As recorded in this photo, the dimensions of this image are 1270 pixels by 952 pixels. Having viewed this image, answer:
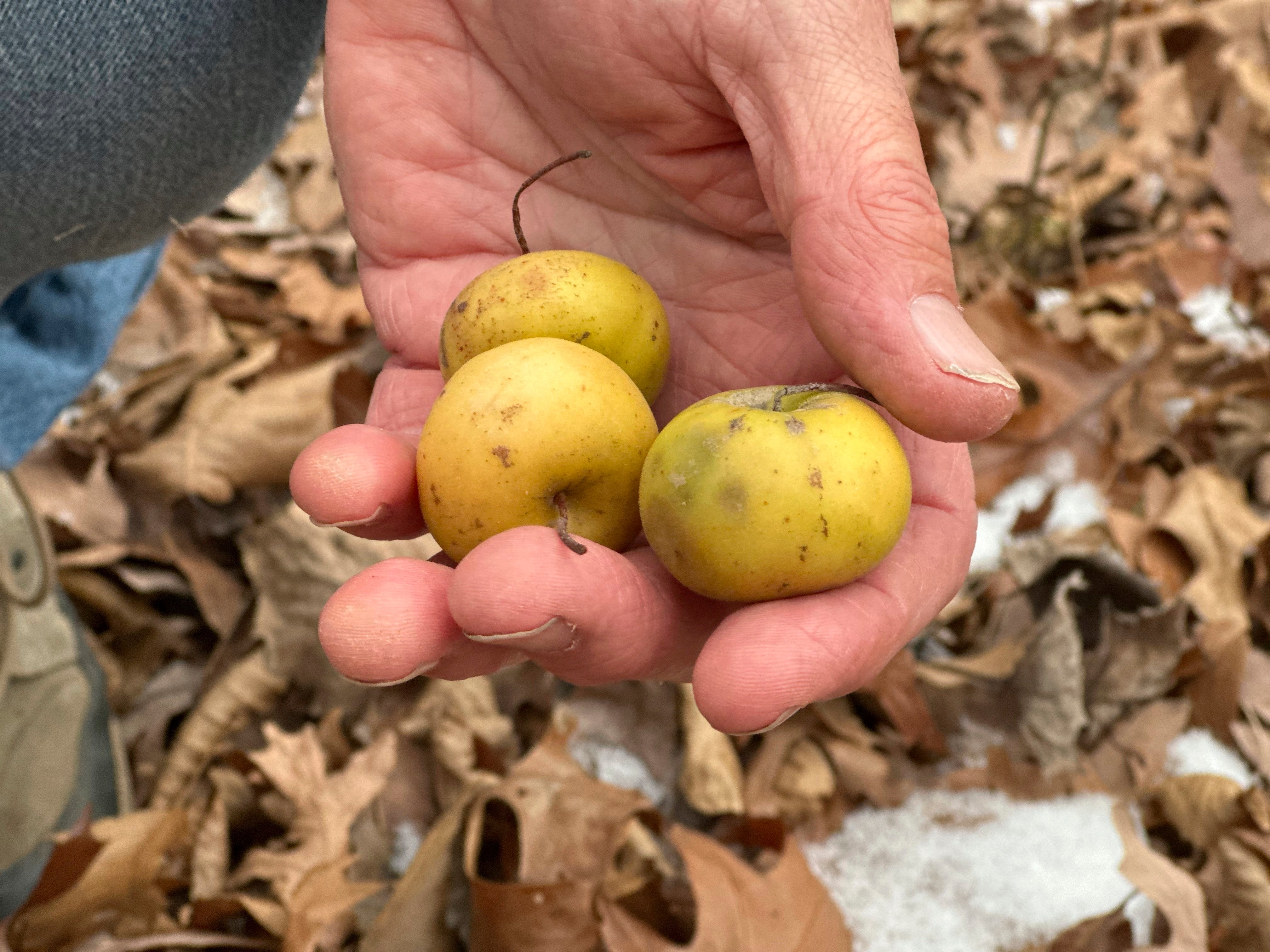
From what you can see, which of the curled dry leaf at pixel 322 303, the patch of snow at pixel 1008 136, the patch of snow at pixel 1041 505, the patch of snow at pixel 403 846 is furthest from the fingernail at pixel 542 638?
the patch of snow at pixel 1008 136

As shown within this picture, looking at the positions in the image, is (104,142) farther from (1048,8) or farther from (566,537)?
(1048,8)

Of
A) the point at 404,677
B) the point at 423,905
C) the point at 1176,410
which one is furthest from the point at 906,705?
the point at 1176,410

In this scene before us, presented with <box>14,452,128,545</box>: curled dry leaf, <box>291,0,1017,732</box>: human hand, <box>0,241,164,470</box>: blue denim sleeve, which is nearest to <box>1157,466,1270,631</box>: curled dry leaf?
<box>291,0,1017,732</box>: human hand

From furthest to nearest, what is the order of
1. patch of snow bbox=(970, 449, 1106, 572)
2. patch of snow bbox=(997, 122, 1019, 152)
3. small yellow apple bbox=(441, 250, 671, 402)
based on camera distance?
patch of snow bbox=(997, 122, 1019, 152) → patch of snow bbox=(970, 449, 1106, 572) → small yellow apple bbox=(441, 250, 671, 402)

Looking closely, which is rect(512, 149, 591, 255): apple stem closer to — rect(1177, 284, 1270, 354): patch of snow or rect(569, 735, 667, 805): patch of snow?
rect(569, 735, 667, 805): patch of snow

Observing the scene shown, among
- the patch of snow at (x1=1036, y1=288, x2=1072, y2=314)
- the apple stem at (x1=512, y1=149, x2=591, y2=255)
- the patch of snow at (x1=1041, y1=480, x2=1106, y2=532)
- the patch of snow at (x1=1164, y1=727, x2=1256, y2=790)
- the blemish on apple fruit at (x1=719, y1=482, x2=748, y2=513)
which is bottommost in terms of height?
→ the patch of snow at (x1=1164, y1=727, x2=1256, y2=790)

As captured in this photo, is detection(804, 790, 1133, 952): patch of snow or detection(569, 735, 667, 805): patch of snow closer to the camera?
detection(804, 790, 1133, 952): patch of snow

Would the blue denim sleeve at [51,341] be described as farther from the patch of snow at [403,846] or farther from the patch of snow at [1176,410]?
the patch of snow at [1176,410]

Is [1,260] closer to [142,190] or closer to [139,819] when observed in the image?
[142,190]
